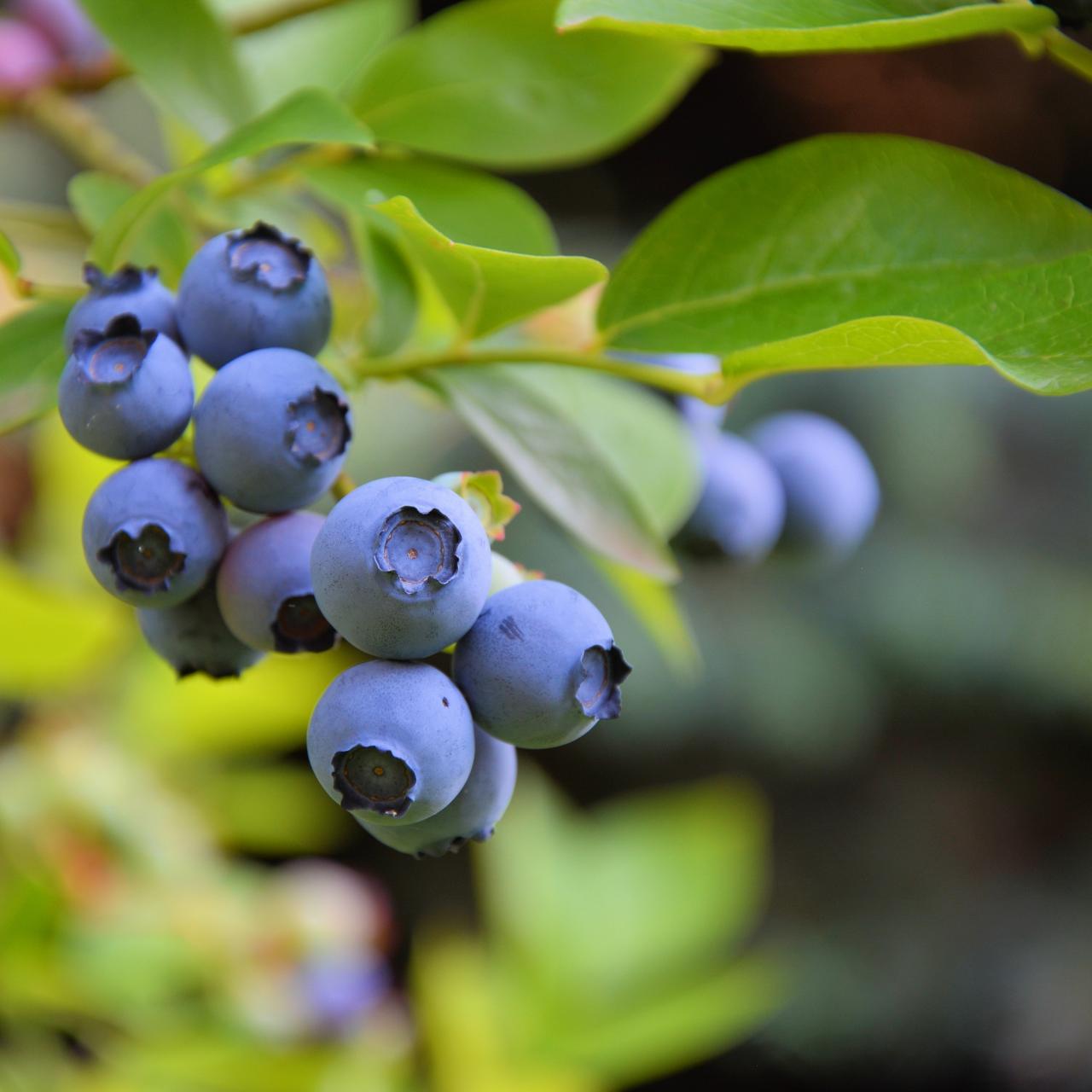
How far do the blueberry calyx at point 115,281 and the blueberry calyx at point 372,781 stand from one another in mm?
199

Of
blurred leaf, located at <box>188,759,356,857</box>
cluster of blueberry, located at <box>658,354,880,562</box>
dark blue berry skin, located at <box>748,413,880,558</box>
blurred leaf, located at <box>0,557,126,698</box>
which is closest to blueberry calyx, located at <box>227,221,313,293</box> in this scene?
cluster of blueberry, located at <box>658,354,880,562</box>

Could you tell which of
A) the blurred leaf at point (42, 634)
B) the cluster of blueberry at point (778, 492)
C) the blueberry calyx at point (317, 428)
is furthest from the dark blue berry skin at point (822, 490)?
the blurred leaf at point (42, 634)

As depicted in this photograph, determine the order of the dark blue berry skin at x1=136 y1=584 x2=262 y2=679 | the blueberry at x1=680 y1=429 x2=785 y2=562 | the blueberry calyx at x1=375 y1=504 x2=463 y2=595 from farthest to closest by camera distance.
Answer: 1. the blueberry at x1=680 y1=429 x2=785 y2=562
2. the dark blue berry skin at x1=136 y1=584 x2=262 y2=679
3. the blueberry calyx at x1=375 y1=504 x2=463 y2=595

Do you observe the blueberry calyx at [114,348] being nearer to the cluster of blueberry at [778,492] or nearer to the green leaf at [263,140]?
the green leaf at [263,140]

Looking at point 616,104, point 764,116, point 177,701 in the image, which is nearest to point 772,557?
point 616,104

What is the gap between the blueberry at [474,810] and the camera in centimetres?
43

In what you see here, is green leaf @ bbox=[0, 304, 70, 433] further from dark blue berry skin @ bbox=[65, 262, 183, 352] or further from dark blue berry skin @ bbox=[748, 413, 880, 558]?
dark blue berry skin @ bbox=[748, 413, 880, 558]

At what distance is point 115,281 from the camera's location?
45 cm

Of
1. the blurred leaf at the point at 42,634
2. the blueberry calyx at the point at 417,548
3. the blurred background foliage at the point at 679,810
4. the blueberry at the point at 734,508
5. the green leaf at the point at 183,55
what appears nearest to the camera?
the blueberry calyx at the point at 417,548

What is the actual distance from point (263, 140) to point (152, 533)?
15 centimetres

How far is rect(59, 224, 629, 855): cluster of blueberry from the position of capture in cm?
38

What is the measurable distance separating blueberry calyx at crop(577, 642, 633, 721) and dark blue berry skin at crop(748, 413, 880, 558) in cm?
47

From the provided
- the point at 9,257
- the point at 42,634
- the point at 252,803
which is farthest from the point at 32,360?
the point at 252,803

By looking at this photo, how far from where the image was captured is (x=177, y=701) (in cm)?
140
